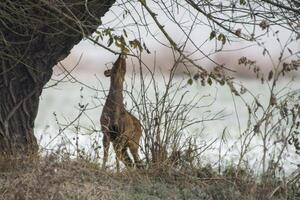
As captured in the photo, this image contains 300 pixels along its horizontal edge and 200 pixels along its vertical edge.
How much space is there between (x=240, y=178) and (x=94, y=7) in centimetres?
219

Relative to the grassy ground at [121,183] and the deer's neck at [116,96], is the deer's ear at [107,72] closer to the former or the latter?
the deer's neck at [116,96]

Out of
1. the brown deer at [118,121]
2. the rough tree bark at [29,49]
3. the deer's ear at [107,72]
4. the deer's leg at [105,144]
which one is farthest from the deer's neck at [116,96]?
the rough tree bark at [29,49]

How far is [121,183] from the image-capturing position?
6328 mm

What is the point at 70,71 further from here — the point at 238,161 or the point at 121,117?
the point at 238,161

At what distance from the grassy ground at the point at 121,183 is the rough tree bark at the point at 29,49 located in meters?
0.80

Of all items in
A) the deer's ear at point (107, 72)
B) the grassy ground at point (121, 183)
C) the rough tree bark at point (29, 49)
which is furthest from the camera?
the deer's ear at point (107, 72)

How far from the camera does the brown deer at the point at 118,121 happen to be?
23.2 ft

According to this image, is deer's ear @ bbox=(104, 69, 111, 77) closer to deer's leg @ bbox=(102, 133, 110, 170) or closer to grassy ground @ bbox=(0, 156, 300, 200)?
deer's leg @ bbox=(102, 133, 110, 170)

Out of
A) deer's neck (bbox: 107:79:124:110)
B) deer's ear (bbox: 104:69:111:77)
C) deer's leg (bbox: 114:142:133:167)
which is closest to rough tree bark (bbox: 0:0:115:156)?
deer's ear (bbox: 104:69:111:77)

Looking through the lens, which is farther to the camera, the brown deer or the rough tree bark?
the brown deer

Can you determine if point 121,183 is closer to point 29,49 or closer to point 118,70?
point 118,70

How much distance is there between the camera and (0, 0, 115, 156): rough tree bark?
669 centimetres

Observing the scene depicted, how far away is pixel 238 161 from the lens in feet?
22.3

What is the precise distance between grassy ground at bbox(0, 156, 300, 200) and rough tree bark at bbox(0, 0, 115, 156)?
2.61 feet
